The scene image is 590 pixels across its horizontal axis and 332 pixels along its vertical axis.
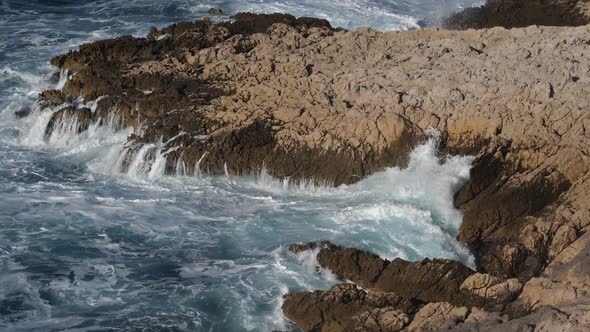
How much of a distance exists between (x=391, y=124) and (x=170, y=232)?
509cm

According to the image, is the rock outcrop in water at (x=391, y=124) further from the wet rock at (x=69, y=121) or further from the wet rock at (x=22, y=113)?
the wet rock at (x=22, y=113)

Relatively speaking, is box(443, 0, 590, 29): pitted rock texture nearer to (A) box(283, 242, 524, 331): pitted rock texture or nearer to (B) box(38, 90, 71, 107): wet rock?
(B) box(38, 90, 71, 107): wet rock

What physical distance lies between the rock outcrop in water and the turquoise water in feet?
1.40

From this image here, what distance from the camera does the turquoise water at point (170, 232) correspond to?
14.1 metres

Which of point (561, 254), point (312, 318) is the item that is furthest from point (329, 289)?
A: point (561, 254)

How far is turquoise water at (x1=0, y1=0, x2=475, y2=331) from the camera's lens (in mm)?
14086

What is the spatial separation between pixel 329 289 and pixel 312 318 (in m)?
0.87

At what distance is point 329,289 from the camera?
46.0 feet

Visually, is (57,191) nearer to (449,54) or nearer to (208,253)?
(208,253)

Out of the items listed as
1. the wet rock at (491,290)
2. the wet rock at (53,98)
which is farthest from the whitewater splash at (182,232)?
the wet rock at (491,290)

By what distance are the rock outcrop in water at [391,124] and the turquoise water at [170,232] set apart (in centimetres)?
43

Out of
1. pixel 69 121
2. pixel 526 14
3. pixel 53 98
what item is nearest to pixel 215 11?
pixel 53 98

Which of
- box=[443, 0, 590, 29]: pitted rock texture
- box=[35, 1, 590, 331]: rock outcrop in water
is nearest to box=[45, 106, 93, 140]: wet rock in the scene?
box=[35, 1, 590, 331]: rock outcrop in water

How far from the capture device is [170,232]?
16.7 metres
